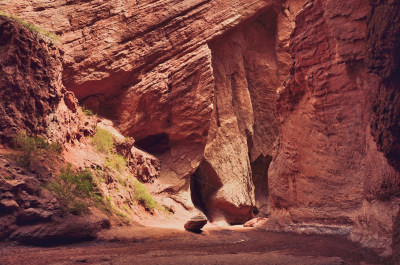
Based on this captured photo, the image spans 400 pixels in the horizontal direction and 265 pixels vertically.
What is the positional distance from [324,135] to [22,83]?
7.54 m

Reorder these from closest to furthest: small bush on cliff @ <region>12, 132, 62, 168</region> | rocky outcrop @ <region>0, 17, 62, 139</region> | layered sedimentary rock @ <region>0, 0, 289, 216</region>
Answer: small bush on cliff @ <region>12, 132, 62, 168</region>
rocky outcrop @ <region>0, 17, 62, 139</region>
layered sedimentary rock @ <region>0, 0, 289, 216</region>

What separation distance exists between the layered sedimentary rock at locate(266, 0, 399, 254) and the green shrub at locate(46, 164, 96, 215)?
17.2ft

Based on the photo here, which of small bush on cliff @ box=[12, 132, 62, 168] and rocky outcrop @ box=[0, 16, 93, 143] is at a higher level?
rocky outcrop @ box=[0, 16, 93, 143]

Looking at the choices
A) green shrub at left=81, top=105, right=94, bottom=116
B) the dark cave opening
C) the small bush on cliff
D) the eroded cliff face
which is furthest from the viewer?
the dark cave opening

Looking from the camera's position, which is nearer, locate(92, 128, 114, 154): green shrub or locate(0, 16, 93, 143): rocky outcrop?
locate(0, 16, 93, 143): rocky outcrop

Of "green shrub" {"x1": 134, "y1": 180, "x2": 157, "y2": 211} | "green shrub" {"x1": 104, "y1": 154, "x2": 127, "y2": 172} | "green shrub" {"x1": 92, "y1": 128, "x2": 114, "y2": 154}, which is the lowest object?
"green shrub" {"x1": 134, "y1": 180, "x2": 157, "y2": 211}

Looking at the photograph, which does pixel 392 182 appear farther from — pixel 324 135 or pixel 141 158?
pixel 141 158

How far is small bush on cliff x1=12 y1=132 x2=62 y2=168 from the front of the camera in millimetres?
7781

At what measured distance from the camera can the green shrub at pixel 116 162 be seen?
40.5 feet

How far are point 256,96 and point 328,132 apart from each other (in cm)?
1462

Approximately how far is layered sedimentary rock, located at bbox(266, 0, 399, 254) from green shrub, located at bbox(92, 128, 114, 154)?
6.24 m

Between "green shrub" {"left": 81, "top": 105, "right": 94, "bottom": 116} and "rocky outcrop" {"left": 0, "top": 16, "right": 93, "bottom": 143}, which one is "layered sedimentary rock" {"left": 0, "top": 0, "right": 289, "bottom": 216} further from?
"rocky outcrop" {"left": 0, "top": 16, "right": 93, "bottom": 143}

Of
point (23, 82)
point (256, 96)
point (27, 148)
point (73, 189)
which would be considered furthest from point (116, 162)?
point (256, 96)

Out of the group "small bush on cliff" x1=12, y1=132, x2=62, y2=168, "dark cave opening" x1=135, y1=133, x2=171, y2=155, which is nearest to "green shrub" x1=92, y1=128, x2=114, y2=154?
"dark cave opening" x1=135, y1=133, x2=171, y2=155
